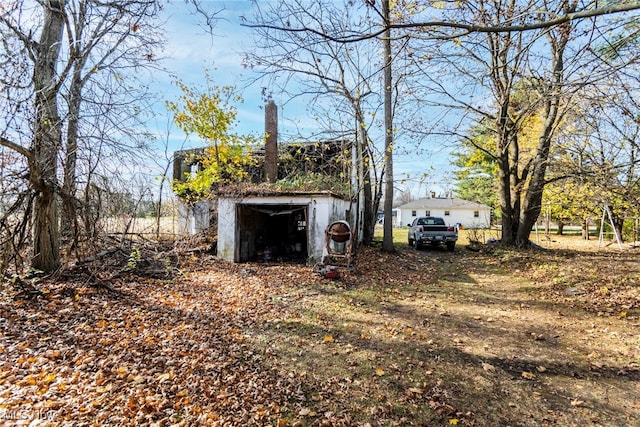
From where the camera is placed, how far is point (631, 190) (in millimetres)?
8539

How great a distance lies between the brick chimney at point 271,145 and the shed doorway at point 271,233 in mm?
2188

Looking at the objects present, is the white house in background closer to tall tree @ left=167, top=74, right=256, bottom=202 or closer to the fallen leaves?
tall tree @ left=167, top=74, right=256, bottom=202

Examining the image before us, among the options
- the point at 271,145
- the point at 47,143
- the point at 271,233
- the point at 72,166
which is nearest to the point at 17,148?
the point at 47,143

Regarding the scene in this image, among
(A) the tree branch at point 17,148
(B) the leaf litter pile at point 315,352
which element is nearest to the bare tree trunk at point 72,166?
(A) the tree branch at point 17,148

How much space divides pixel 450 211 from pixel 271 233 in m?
32.1

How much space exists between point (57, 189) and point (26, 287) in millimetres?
1940

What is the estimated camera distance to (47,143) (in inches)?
250

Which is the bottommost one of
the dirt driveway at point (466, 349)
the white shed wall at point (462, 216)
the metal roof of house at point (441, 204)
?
the dirt driveway at point (466, 349)

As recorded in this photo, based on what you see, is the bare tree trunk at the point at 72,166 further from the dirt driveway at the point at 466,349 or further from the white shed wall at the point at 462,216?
the white shed wall at the point at 462,216

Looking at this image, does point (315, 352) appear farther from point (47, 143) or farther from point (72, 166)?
point (47, 143)

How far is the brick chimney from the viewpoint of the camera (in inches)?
640

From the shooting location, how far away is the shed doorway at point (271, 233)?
1266 cm

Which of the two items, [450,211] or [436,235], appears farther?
[450,211]

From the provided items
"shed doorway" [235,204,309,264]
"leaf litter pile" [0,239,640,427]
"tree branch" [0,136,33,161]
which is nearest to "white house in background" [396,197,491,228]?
"shed doorway" [235,204,309,264]
